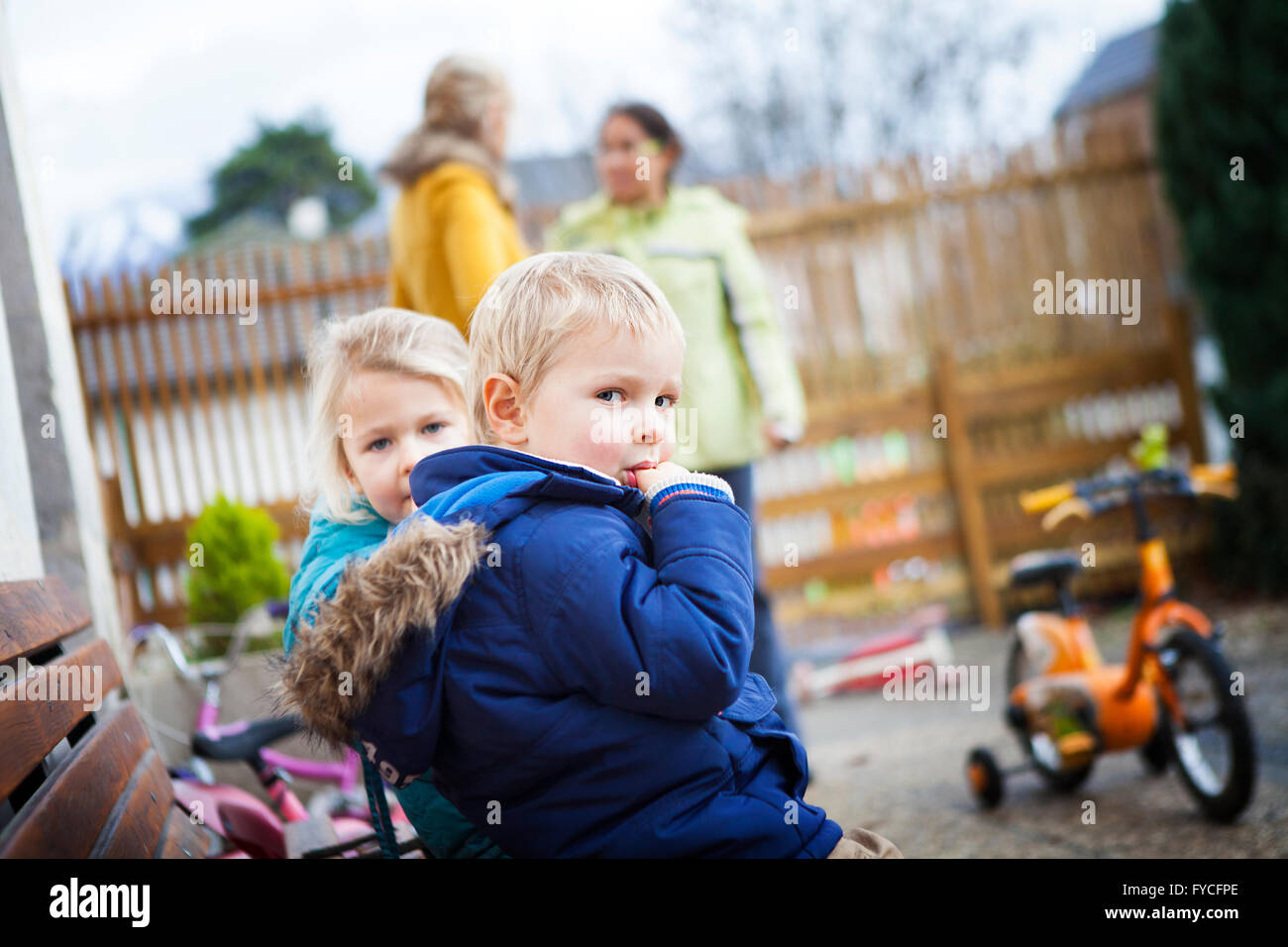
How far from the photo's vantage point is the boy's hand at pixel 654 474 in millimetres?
1517

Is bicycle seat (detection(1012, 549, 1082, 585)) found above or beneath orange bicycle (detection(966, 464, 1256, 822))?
above

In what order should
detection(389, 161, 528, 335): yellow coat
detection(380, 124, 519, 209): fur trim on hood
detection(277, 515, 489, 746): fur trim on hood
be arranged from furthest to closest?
detection(380, 124, 519, 209): fur trim on hood
detection(389, 161, 528, 335): yellow coat
detection(277, 515, 489, 746): fur trim on hood

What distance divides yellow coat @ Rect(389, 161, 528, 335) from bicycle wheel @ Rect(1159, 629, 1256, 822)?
234cm

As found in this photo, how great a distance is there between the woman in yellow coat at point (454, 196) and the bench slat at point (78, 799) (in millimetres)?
1408

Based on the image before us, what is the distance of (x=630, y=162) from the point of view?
3744mm

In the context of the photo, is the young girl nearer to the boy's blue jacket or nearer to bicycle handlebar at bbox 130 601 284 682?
the boy's blue jacket

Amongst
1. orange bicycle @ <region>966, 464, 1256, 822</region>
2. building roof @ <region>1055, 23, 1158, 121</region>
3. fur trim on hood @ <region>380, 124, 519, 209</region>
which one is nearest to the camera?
fur trim on hood @ <region>380, 124, 519, 209</region>

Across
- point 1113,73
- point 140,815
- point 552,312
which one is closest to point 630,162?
point 552,312

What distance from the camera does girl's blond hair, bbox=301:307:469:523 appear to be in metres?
1.86

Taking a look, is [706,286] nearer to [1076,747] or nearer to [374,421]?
[1076,747]

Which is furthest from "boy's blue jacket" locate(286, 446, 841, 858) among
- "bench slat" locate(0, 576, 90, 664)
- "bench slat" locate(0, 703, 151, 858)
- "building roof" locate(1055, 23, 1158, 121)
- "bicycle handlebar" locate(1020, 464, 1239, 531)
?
"building roof" locate(1055, 23, 1158, 121)

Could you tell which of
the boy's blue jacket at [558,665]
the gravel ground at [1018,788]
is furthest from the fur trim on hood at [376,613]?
the gravel ground at [1018,788]

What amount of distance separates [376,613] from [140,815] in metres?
0.61

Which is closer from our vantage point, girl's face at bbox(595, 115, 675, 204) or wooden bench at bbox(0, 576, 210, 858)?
wooden bench at bbox(0, 576, 210, 858)
